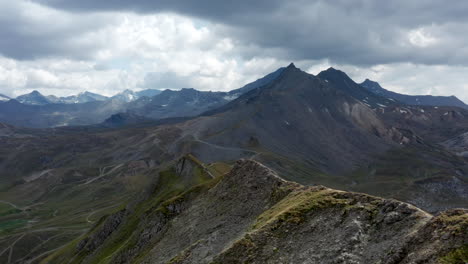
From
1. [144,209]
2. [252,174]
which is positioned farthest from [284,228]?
[144,209]

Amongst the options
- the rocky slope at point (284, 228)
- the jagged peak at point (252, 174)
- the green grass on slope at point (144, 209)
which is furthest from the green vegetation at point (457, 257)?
the green grass on slope at point (144, 209)

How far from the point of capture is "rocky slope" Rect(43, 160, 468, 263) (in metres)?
35.1

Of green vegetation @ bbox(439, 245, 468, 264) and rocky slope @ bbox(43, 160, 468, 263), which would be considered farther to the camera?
rocky slope @ bbox(43, 160, 468, 263)

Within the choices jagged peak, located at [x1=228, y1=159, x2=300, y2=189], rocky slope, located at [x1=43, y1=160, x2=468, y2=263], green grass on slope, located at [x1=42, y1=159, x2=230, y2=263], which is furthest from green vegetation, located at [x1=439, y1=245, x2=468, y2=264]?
green grass on slope, located at [x1=42, y1=159, x2=230, y2=263]

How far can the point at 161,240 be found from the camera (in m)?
72.9

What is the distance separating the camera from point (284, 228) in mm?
46938

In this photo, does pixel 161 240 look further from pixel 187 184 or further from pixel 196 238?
pixel 187 184

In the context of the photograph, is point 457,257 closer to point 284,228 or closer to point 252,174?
point 284,228

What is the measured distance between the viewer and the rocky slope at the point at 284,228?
3506 cm

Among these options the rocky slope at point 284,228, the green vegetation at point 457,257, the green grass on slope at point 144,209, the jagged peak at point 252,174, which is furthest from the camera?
the green grass on slope at point 144,209

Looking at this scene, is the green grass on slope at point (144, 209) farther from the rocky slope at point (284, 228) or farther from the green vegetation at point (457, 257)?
the green vegetation at point (457, 257)

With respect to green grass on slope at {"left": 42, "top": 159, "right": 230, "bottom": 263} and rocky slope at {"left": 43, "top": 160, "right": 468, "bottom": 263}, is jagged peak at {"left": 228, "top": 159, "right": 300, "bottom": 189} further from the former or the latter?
green grass on slope at {"left": 42, "top": 159, "right": 230, "bottom": 263}

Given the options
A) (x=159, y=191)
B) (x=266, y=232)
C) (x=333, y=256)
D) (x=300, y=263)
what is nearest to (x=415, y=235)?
(x=333, y=256)

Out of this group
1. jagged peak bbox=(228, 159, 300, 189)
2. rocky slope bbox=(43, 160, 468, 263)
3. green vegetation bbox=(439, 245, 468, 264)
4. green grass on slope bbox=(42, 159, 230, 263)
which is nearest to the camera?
green vegetation bbox=(439, 245, 468, 264)
